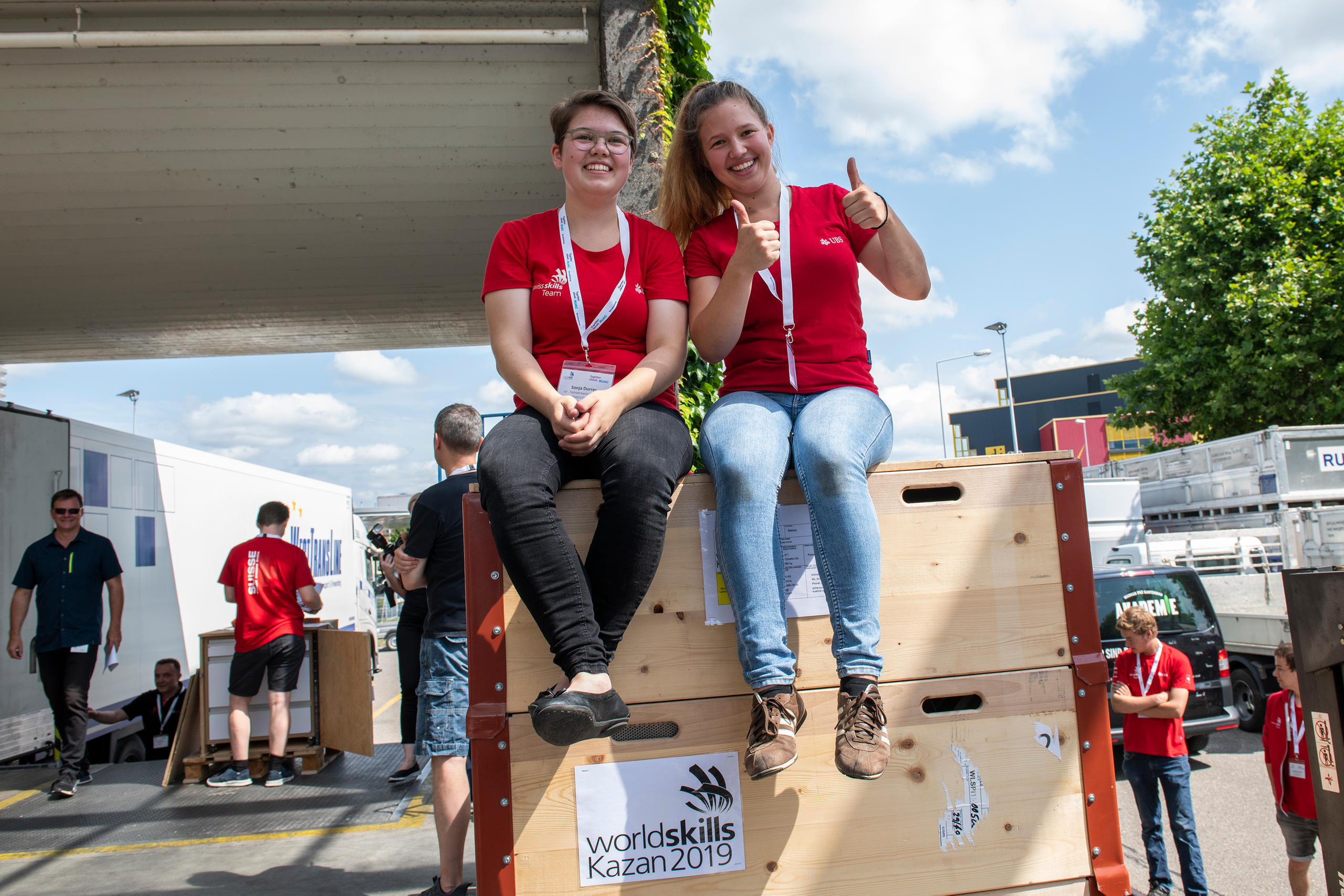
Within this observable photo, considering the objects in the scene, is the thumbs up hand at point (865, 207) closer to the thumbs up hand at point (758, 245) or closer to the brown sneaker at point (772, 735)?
the thumbs up hand at point (758, 245)

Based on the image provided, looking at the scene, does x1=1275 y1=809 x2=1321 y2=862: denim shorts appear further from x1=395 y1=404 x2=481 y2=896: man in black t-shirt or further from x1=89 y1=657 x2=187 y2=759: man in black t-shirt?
x1=89 y1=657 x2=187 y2=759: man in black t-shirt

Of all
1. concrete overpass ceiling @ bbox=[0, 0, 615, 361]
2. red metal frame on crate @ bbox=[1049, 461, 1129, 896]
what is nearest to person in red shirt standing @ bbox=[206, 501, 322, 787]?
concrete overpass ceiling @ bbox=[0, 0, 615, 361]

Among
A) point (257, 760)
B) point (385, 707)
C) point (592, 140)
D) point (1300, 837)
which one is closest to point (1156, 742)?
point (1300, 837)

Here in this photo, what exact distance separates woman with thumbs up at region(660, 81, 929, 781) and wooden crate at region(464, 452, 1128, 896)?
0.12m

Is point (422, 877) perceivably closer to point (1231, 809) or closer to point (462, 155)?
point (462, 155)

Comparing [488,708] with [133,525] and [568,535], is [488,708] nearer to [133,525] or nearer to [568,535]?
[568,535]

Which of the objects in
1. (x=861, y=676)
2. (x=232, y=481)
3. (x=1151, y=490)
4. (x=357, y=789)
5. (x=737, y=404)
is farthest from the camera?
(x=1151, y=490)

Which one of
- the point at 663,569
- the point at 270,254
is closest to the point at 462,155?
the point at 270,254

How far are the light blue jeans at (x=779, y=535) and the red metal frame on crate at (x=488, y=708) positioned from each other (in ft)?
1.93

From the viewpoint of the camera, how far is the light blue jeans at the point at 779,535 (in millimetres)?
1991

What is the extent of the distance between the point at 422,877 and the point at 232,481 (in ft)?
23.9

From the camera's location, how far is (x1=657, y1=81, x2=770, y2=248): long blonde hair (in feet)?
8.66

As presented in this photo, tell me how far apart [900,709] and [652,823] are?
692mm

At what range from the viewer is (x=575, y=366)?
2246 millimetres
